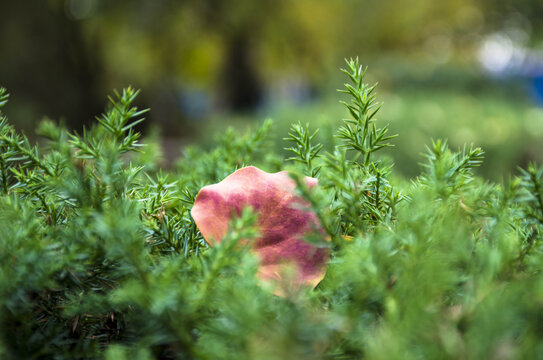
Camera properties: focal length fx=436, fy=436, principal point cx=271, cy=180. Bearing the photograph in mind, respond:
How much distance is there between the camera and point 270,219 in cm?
Result: 50

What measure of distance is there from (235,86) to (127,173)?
1089cm

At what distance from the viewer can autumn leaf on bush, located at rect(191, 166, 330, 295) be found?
466mm

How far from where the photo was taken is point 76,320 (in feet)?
1.43

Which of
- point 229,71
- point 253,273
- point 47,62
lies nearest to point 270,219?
point 253,273

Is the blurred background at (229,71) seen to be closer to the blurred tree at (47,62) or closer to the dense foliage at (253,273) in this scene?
the blurred tree at (47,62)

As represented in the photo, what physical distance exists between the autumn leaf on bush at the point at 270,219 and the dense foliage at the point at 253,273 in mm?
28

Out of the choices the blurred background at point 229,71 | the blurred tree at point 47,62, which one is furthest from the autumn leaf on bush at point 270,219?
the blurred tree at point 47,62

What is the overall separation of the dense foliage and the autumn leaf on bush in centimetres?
3

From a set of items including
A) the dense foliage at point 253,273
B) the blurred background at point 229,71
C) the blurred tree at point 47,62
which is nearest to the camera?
the dense foliage at point 253,273

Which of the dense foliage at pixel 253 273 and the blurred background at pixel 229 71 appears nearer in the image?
the dense foliage at pixel 253 273

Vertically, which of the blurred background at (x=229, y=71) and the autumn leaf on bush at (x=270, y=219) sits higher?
the blurred background at (x=229, y=71)

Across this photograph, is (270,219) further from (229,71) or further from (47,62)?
(229,71)

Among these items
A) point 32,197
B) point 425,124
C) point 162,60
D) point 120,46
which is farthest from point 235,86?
point 32,197

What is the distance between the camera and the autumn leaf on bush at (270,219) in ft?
1.53
